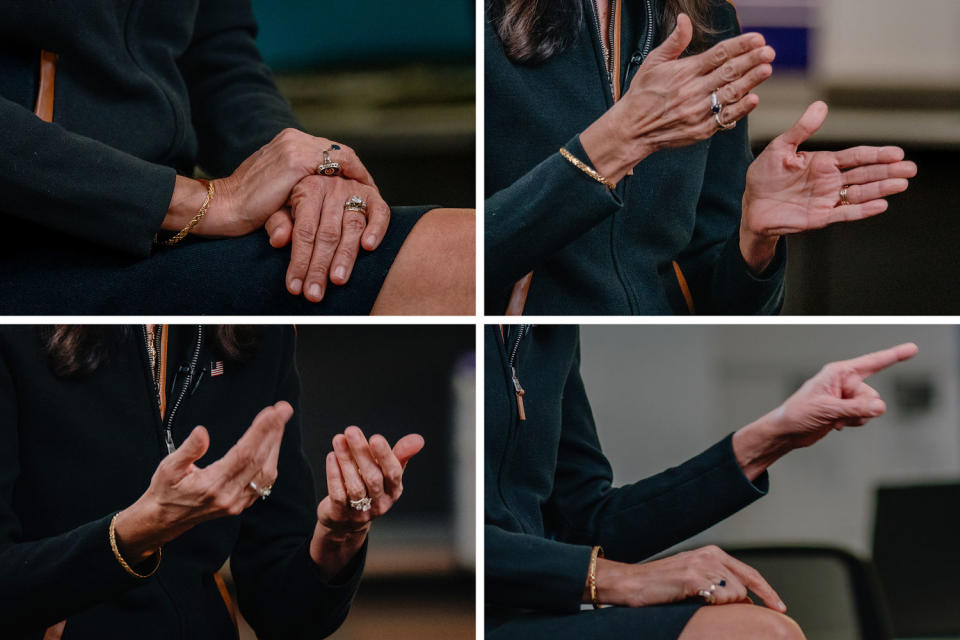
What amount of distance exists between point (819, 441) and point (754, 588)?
20cm

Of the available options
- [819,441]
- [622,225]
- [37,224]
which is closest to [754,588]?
[819,441]

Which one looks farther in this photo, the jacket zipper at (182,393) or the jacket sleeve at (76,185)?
the jacket zipper at (182,393)

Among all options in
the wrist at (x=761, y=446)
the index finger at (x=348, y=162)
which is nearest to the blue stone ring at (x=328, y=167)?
the index finger at (x=348, y=162)

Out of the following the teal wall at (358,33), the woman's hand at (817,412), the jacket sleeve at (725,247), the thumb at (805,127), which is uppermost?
the teal wall at (358,33)

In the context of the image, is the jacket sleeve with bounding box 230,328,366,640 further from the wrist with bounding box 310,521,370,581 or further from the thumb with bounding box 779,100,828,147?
the thumb with bounding box 779,100,828,147

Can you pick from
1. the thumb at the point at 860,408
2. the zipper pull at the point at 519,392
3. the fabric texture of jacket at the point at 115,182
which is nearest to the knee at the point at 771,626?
the thumb at the point at 860,408

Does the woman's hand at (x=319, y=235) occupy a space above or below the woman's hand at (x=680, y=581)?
above

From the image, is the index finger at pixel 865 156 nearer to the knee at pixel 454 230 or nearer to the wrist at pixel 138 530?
the knee at pixel 454 230

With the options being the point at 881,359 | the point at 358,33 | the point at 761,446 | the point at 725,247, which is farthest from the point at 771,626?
the point at 358,33

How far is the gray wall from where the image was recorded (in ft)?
3.84

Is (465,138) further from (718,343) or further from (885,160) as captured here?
(885,160)

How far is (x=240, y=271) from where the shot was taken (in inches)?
41.9

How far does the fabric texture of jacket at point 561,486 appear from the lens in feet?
3.85

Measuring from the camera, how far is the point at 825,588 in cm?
113
